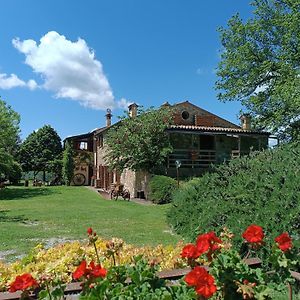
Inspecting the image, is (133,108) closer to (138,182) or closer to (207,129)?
(207,129)

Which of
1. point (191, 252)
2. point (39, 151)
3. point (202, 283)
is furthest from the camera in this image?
point (39, 151)

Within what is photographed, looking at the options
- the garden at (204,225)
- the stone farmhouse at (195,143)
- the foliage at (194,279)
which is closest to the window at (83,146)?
the stone farmhouse at (195,143)

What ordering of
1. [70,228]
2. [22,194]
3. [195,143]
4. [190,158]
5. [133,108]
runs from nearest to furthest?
[70,228]
[190,158]
[22,194]
[133,108]
[195,143]

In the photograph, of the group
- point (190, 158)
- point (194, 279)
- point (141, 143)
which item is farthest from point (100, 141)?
point (194, 279)

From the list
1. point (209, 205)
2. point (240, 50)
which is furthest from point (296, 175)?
point (240, 50)

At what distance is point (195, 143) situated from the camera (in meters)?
27.8

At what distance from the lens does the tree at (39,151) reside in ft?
150

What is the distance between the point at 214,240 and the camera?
2.34 meters

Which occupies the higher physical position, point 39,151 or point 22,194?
A: point 39,151

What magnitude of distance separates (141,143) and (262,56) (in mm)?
10446

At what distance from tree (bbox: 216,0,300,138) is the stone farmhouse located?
11.2 ft

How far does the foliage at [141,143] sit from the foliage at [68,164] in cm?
1227

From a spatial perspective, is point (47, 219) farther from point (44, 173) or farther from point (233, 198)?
point (44, 173)

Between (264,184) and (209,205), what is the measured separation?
140 cm
